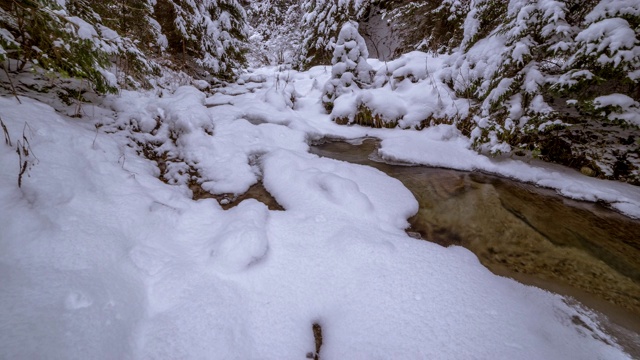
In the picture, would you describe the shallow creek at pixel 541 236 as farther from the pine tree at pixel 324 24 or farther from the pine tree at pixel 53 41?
the pine tree at pixel 324 24

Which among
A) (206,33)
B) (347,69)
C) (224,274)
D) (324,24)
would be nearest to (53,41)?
(224,274)

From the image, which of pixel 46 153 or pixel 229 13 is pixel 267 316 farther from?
pixel 229 13

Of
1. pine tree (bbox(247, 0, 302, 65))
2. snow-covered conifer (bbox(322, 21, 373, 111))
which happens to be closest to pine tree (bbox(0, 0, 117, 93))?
snow-covered conifer (bbox(322, 21, 373, 111))

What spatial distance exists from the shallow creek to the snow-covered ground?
195 millimetres

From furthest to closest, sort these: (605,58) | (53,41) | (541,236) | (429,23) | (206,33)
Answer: (429,23) < (206,33) < (605,58) < (541,236) < (53,41)

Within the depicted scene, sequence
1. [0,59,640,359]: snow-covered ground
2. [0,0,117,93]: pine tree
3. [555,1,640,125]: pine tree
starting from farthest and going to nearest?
1. [555,1,640,125]: pine tree
2. [0,0,117,93]: pine tree
3. [0,59,640,359]: snow-covered ground

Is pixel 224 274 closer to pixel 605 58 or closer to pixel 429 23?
pixel 605 58

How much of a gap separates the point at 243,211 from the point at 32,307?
1.41 metres

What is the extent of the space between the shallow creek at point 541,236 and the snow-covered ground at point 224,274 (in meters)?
0.20

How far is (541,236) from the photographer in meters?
2.54

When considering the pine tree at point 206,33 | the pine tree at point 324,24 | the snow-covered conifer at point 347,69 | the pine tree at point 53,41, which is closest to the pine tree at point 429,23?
the pine tree at point 324,24

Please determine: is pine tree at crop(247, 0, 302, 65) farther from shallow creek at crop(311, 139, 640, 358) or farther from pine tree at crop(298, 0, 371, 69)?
shallow creek at crop(311, 139, 640, 358)

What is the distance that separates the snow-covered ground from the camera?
4.14 feet

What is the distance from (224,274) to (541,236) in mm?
2917
